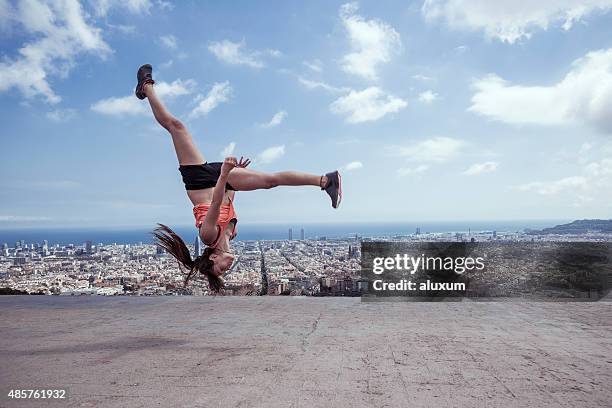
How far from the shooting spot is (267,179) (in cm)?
393

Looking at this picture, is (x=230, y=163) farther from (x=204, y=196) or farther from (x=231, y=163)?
(x=204, y=196)

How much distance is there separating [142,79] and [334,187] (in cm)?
195

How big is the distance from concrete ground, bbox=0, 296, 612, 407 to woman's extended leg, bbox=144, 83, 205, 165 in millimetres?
1484

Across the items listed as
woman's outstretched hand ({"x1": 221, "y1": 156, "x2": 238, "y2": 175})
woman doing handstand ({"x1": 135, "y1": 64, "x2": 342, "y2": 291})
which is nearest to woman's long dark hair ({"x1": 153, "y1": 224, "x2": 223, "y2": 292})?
woman doing handstand ({"x1": 135, "y1": 64, "x2": 342, "y2": 291})

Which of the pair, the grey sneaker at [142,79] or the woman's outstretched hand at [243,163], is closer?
the woman's outstretched hand at [243,163]

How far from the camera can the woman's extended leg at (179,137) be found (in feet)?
13.7

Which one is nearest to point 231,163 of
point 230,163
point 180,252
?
point 230,163

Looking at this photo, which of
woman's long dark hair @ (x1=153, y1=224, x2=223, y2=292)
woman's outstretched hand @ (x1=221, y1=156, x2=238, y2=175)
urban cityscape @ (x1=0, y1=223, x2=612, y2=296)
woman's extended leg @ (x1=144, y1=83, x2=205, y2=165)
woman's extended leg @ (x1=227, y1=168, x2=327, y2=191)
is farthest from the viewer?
urban cityscape @ (x1=0, y1=223, x2=612, y2=296)

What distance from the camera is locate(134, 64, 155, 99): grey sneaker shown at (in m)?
4.39

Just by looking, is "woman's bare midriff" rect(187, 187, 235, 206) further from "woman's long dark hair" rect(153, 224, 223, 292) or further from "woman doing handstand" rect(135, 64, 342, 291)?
"woman's long dark hair" rect(153, 224, 223, 292)

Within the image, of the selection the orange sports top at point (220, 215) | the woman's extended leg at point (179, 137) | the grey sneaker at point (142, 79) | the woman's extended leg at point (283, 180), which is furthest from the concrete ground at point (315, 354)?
the grey sneaker at point (142, 79)

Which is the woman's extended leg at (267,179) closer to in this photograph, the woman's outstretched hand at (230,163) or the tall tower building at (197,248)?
the woman's outstretched hand at (230,163)

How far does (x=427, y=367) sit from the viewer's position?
315cm

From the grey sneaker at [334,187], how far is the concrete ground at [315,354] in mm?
1096
